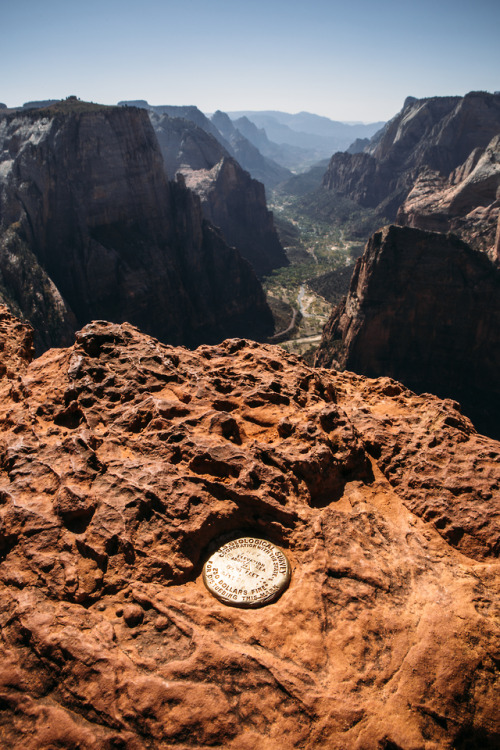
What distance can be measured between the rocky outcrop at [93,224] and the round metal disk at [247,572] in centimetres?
5137

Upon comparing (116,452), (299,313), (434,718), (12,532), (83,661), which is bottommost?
(299,313)

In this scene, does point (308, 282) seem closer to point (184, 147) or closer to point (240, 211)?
point (240, 211)

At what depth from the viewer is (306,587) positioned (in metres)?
7.91

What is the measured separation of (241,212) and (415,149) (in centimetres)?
7486

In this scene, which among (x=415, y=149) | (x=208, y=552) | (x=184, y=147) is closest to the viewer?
(x=208, y=552)

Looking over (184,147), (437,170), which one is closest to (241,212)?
(184,147)

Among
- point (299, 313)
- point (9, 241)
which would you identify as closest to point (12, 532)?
point (9, 241)

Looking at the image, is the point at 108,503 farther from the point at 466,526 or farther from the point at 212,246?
the point at 212,246

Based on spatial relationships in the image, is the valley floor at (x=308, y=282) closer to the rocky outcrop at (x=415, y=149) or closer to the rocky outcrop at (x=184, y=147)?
the rocky outcrop at (x=415, y=149)

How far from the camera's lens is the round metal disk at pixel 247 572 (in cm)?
776

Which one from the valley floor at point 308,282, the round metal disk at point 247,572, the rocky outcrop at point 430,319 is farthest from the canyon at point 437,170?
the round metal disk at point 247,572

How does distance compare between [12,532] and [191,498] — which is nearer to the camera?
[12,532]

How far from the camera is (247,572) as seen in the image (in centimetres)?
812

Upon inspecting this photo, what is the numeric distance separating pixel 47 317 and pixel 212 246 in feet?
114
